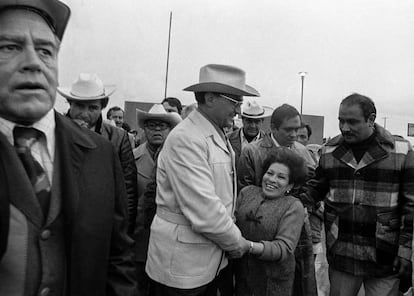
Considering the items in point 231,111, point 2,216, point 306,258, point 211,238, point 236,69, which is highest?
point 236,69

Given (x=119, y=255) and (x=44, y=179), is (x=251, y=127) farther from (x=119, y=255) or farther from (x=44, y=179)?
(x=44, y=179)

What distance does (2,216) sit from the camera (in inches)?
44.7

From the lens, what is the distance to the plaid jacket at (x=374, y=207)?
2.91 m

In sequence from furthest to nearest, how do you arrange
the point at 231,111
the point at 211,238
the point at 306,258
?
the point at 306,258, the point at 231,111, the point at 211,238

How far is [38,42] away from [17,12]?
10cm

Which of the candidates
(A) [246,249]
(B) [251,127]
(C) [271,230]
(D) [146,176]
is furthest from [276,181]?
(B) [251,127]

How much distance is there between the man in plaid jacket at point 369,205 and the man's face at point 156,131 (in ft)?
5.00

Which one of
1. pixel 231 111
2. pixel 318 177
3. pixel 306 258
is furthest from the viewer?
pixel 318 177

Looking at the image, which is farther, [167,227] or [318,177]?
[318,177]

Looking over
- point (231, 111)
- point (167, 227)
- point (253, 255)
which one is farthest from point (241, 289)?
point (231, 111)

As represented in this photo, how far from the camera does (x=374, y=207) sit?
2943 millimetres

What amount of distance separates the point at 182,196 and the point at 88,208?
103 centimetres

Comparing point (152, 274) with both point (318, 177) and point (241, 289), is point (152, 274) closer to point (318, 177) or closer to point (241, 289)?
point (241, 289)

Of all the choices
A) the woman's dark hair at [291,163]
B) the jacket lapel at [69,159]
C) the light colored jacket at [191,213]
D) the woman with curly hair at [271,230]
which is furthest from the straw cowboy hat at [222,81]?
the jacket lapel at [69,159]
